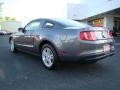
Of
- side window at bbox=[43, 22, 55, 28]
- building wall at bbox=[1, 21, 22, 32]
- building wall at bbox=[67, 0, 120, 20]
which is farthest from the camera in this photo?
building wall at bbox=[1, 21, 22, 32]

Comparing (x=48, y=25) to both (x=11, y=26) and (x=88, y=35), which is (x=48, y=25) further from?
(x=11, y=26)

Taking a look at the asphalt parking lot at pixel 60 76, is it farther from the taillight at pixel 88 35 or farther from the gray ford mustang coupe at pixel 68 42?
the taillight at pixel 88 35

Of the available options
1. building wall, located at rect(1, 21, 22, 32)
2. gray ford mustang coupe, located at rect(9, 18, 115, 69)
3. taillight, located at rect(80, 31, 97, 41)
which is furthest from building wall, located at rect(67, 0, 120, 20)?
taillight, located at rect(80, 31, 97, 41)

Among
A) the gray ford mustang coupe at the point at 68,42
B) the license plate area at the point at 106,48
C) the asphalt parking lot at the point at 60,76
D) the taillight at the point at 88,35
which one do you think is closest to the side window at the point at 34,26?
the gray ford mustang coupe at the point at 68,42

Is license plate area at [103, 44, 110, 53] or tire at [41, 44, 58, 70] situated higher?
license plate area at [103, 44, 110, 53]

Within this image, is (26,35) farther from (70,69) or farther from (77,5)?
(77,5)

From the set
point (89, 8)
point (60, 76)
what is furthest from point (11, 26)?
point (60, 76)

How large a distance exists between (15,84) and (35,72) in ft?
3.45

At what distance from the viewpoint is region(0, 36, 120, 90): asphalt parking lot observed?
440cm

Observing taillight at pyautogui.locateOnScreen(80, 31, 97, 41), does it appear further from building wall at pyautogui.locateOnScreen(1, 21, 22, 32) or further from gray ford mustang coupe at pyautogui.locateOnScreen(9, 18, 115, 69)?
building wall at pyautogui.locateOnScreen(1, 21, 22, 32)

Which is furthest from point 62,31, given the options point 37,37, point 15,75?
point 15,75

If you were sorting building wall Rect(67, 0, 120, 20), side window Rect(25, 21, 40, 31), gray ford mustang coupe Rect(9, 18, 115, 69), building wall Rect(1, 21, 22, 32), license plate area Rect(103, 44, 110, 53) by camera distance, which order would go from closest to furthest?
gray ford mustang coupe Rect(9, 18, 115, 69), license plate area Rect(103, 44, 110, 53), side window Rect(25, 21, 40, 31), building wall Rect(67, 0, 120, 20), building wall Rect(1, 21, 22, 32)

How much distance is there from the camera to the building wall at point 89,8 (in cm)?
2887

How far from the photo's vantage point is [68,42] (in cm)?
514
